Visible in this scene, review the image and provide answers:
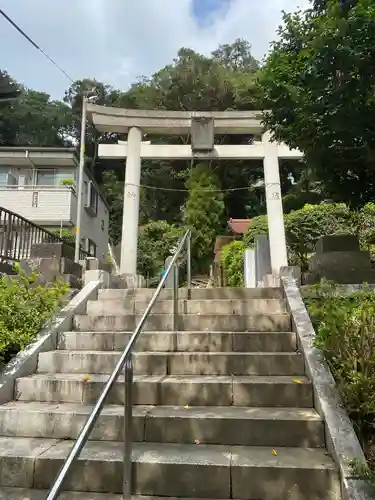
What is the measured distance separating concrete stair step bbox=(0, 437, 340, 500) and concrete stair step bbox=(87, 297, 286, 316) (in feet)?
7.19

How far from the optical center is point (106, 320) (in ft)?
15.0

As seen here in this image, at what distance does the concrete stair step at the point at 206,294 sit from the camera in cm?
531

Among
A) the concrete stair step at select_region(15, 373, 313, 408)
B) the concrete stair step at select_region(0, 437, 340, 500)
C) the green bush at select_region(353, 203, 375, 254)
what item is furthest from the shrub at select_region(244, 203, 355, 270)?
the concrete stair step at select_region(0, 437, 340, 500)

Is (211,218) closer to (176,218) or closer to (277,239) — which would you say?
(176,218)

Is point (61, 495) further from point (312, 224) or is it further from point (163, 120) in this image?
point (312, 224)

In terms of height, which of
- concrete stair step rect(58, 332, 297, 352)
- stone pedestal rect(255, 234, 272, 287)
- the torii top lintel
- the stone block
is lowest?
concrete stair step rect(58, 332, 297, 352)

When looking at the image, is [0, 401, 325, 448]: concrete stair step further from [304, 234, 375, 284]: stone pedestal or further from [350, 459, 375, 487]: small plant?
[304, 234, 375, 284]: stone pedestal

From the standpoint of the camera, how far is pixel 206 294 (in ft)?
17.9

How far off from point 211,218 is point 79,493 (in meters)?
17.9

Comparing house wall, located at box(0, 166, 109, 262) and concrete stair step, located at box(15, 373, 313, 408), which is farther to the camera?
house wall, located at box(0, 166, 109, 262)

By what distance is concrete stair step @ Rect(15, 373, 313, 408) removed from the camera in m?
3.26

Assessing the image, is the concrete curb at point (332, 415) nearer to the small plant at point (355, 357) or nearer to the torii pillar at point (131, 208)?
the small plant at point (355, 357)

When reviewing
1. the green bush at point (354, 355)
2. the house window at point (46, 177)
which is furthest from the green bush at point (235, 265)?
the house window at point (46, 177)

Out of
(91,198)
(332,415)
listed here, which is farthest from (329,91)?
(91,198)
